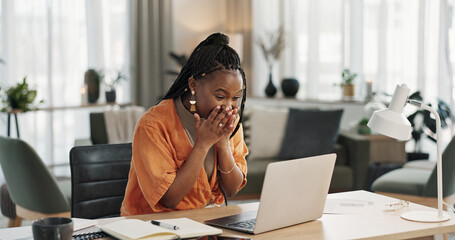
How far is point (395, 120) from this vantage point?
65.2 inches

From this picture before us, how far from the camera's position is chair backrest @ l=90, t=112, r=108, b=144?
4.64 meters

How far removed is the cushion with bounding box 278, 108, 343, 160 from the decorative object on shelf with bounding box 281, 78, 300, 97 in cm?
124

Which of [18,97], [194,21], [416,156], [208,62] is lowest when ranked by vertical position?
[416,156]

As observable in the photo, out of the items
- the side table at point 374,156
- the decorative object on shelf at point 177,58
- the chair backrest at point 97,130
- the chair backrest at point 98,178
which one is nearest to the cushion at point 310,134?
the side table at point 374,156

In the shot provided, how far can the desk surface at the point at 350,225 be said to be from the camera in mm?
1610

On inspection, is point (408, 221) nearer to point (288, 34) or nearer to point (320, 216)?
point (320, 216)

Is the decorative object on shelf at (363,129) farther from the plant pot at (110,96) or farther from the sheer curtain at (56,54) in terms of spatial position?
the sheer curtain at (56,54)

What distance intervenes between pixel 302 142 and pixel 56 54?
8.76 feet

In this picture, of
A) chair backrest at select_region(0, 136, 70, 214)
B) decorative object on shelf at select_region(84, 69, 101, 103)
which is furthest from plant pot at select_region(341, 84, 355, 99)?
chair backrest at select_region(0, 136, 70, 214)

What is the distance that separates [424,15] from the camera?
17.4 ft

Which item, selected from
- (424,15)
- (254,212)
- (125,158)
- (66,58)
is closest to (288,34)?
(424,15)

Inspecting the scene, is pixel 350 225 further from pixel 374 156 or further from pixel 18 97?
pixel 18 97

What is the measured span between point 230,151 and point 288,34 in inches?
185

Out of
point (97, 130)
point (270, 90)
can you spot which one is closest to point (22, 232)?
point (97, 130)
